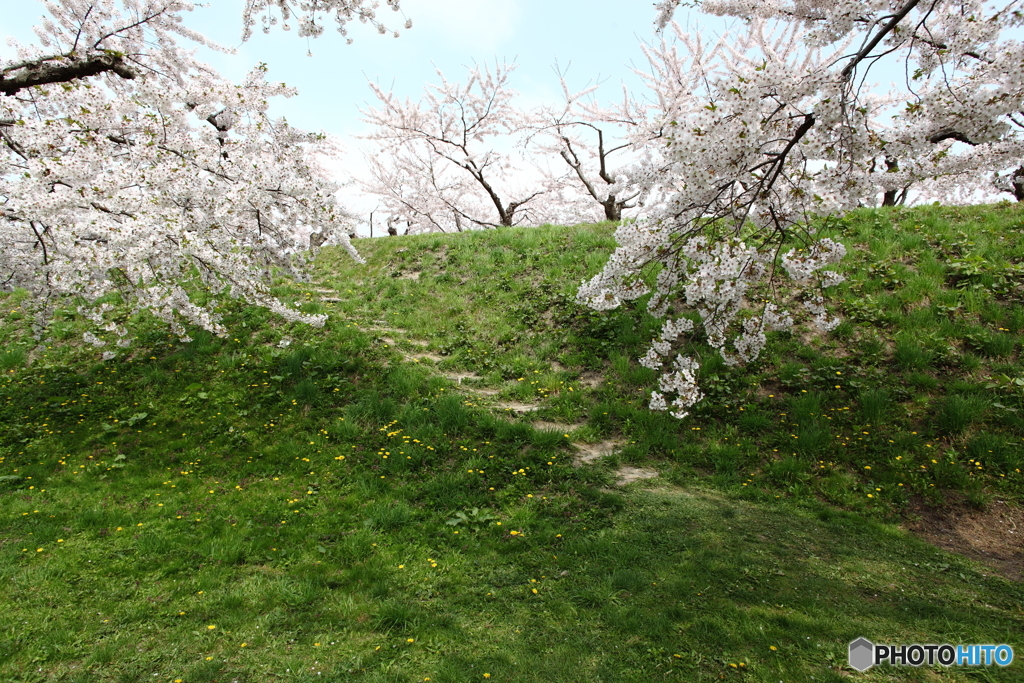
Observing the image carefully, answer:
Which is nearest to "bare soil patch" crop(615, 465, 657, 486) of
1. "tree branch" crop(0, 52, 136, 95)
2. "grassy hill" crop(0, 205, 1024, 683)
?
"grassy hill" crop(0, 205, 1024, 683)

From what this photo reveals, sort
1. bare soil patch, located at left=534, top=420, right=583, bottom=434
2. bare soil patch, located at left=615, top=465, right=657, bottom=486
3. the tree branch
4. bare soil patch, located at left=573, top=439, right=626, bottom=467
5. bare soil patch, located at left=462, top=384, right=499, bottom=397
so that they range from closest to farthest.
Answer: bare soil patch, located at left=615, top=465, right=657, bottom=486
the tree branch
bare soil patch, located at left=573, top=439, right=626, bottom=467
bare soil patch, located at left=534, top=420, right=583, bottom=434
bare soil patch, located at left=462, top=384, right=499, bottom=397

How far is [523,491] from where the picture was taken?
19.8 ft

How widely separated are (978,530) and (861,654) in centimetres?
292

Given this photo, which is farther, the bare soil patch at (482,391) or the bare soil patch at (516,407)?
the bare soil patch at (482,391)

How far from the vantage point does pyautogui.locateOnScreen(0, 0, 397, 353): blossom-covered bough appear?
6.16 m

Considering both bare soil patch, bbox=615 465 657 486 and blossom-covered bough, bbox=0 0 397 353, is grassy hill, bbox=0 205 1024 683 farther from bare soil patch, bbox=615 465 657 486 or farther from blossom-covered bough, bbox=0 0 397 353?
blossom-covered bough, bbox=0 0 397 353

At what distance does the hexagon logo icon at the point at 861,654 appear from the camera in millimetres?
3469

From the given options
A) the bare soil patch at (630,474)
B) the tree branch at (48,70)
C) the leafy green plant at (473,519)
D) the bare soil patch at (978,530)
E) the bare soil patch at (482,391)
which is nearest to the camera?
the bare soil patch at (978,530)

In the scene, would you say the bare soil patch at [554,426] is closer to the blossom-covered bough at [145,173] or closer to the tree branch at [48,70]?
the blossom-covered bough at [145,173]

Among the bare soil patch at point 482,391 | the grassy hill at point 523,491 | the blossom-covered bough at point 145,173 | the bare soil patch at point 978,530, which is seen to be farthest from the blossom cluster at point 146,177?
the bare soil patch at point 978,530

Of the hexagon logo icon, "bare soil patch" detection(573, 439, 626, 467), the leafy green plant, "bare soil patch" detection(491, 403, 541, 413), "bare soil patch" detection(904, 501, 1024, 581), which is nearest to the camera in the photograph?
the hexagon logo icon

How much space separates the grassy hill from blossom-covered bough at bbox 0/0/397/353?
6.15 feet

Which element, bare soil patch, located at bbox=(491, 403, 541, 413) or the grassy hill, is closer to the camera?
the grassy hill

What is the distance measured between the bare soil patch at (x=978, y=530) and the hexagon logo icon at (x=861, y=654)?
218 centimetres
